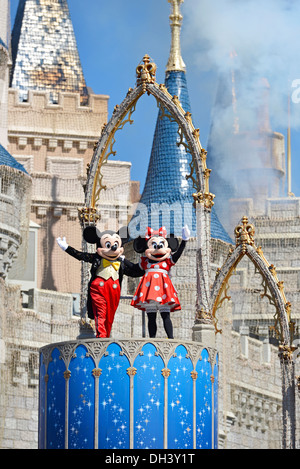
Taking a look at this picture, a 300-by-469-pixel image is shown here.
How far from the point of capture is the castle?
1001 inches

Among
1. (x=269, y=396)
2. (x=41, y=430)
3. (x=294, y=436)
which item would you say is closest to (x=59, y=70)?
(x=269, y=396)

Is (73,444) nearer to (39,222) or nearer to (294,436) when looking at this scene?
(294,436)

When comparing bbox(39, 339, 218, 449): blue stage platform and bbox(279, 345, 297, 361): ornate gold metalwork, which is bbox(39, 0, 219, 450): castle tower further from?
bbox(279, 345, 297, 361): ornate gold metalwork

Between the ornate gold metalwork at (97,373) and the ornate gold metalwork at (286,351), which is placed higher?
the ornate gold metalwork at (286,351)

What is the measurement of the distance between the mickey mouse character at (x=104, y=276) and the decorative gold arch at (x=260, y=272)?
2.68 m

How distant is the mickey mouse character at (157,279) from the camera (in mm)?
19078

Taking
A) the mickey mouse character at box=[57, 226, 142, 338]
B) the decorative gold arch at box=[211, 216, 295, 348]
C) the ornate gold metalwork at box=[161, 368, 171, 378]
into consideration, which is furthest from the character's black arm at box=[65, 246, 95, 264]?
the decorative gold arch at box=[211, 216, 295, 348]

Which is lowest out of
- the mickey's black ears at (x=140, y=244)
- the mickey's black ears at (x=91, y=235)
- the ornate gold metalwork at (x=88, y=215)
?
the mickey's black ears at (x=140, y=244)

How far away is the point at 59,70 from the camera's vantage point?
107 feet

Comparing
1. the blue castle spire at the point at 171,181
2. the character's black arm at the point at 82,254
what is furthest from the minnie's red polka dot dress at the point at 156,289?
the blue castle spire at the point at 171,181

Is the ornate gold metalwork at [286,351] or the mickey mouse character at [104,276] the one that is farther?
the ornate gold metalwork at [286,351]

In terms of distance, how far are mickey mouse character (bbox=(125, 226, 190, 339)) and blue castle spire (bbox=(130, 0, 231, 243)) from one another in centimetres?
896

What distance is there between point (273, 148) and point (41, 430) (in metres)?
16.2

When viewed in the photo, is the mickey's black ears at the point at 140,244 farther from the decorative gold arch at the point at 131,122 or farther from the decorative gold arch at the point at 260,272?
the decorative gold arch at the point at 260,272
